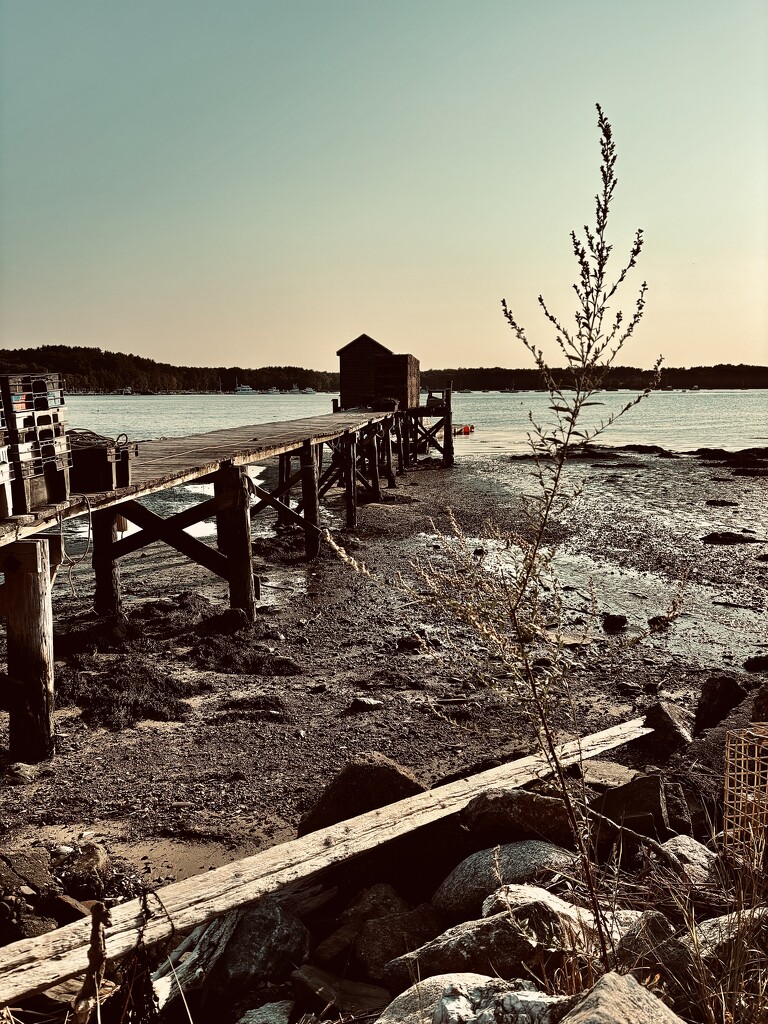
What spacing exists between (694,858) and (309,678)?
4.71 meters

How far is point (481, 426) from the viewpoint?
230 ft

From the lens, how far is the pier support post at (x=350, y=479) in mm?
16266

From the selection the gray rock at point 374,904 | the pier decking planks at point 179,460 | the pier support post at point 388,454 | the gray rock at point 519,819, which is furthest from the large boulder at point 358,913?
the pier support post at point 388,454

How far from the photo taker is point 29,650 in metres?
5.75

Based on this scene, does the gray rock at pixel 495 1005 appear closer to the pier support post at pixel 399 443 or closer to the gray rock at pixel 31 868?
the gray rock at pixel 31 868

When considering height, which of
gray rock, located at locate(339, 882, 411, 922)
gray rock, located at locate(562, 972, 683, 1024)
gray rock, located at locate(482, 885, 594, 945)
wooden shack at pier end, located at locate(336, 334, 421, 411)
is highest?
wooden shack at pier end, located at locate(336, 334, 421, 411)

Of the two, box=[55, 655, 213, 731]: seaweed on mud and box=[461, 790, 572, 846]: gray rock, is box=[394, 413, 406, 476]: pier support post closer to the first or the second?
box=[55, 655, 213, 731]: seaweed on mud

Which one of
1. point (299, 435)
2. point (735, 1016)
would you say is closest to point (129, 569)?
point (299, 435)

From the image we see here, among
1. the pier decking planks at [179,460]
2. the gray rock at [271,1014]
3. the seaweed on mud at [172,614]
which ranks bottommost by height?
the seaweed on mud at [172,614]

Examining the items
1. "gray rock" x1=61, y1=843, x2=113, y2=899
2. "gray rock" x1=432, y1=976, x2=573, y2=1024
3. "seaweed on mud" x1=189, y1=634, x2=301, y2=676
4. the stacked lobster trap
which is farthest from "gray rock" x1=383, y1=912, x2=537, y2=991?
"seaweed on mud" x1=189, y1=634, x2=301, y2=676

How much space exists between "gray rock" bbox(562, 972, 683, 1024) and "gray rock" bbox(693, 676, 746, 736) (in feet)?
14.0

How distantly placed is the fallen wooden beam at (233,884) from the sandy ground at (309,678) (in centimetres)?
49

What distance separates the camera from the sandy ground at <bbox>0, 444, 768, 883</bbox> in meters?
5.10

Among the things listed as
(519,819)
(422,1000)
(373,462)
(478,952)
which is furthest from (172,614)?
(373,462)
